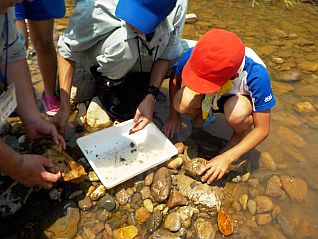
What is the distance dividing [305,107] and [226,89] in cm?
124

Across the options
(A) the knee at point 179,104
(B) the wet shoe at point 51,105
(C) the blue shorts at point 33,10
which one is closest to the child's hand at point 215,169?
(A) the knee at point 179,104

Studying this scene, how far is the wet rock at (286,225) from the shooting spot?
2150 millimetres

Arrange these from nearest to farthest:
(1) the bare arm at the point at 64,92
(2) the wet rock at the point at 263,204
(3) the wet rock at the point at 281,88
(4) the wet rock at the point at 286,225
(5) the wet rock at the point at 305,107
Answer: (4) the wet rock at the point at 286,225 → (2) the wet rock at the point at 263,204 → (1) the bare arm at the point at 64,92 → (5) the wet rock at the point at 305,107 → (3) the wet rock at the point at 281,88

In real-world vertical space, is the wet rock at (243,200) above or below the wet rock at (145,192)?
below

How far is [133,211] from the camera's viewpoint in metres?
2.18

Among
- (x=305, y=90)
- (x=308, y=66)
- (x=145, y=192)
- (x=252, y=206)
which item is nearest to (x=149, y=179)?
(x=145, y=192)

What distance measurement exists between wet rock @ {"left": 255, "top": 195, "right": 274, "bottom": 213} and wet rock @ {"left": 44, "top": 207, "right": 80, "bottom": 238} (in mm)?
1123

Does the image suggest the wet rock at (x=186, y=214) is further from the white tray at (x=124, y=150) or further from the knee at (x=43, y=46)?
the knee at (x=43, y=46)

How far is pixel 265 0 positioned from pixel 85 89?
10.9 feet

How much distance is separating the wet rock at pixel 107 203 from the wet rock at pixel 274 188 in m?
1.02

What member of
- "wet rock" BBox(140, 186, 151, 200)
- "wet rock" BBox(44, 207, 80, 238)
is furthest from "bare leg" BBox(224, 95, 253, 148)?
Answer: "wet rock" BBox(44, 207, 80, 238)

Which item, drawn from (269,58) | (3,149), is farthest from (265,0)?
(3,149)

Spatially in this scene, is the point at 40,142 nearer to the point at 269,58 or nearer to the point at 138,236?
the point at 138,236

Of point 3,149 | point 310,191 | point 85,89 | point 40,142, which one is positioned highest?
point 3,149
